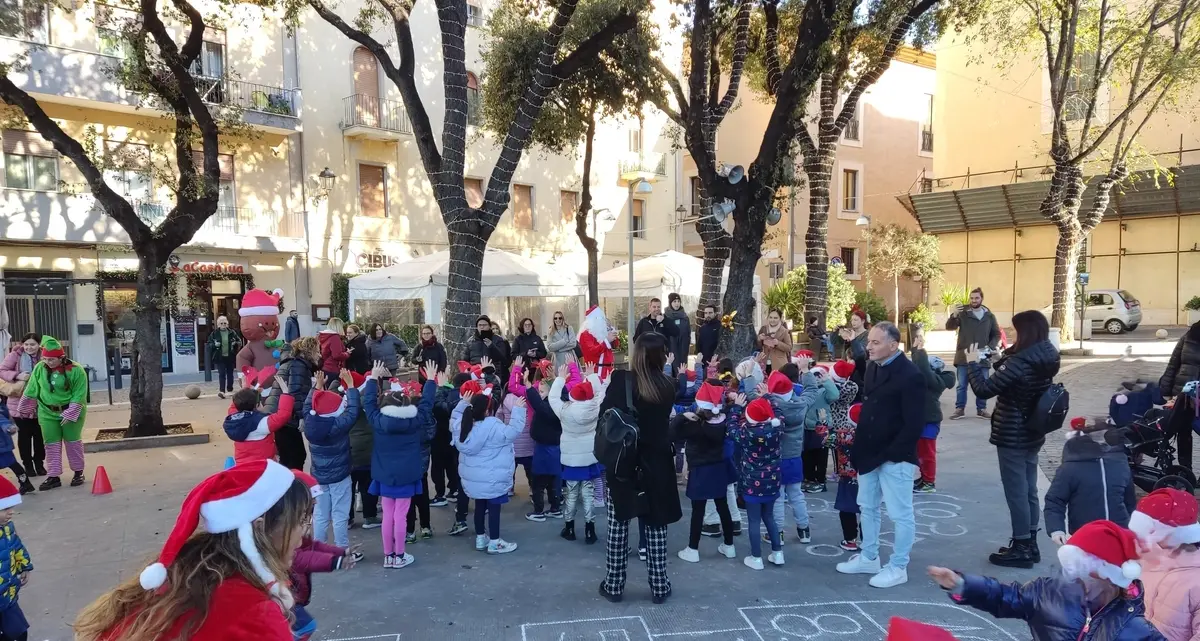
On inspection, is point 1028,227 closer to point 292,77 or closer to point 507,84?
point 507,84

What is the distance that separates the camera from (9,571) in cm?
339

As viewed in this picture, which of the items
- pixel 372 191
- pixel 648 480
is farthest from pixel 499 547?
pixel 372 191

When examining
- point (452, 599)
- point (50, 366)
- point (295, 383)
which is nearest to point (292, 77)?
point (50, 366)

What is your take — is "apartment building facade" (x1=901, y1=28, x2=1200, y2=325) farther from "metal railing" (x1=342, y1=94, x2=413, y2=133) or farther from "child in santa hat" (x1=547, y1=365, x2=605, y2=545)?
"child in santa hat" (x1=547, y1=365, x2=605, y2=545)

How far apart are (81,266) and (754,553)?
61.2 ft

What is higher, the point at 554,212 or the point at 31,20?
the point at 31,20

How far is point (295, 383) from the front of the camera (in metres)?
6.33

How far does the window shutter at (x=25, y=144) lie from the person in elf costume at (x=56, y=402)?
473 inches

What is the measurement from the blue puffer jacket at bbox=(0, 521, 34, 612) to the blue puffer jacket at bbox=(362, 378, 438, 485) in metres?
2.13

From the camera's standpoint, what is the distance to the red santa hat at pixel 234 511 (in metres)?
1.77

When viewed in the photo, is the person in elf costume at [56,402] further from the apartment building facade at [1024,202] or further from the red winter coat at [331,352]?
the apartment building facade at [1024,202]

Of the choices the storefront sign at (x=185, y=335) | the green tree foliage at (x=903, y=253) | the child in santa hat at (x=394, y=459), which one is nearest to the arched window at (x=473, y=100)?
the storefront sign at (x=185, y=335)

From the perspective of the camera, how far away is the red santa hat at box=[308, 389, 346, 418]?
5082 millimetres

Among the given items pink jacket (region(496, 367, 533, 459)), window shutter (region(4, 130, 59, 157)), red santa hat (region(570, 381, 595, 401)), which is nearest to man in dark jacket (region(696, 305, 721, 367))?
pink jacket (region(496, 367, 533, 459))
